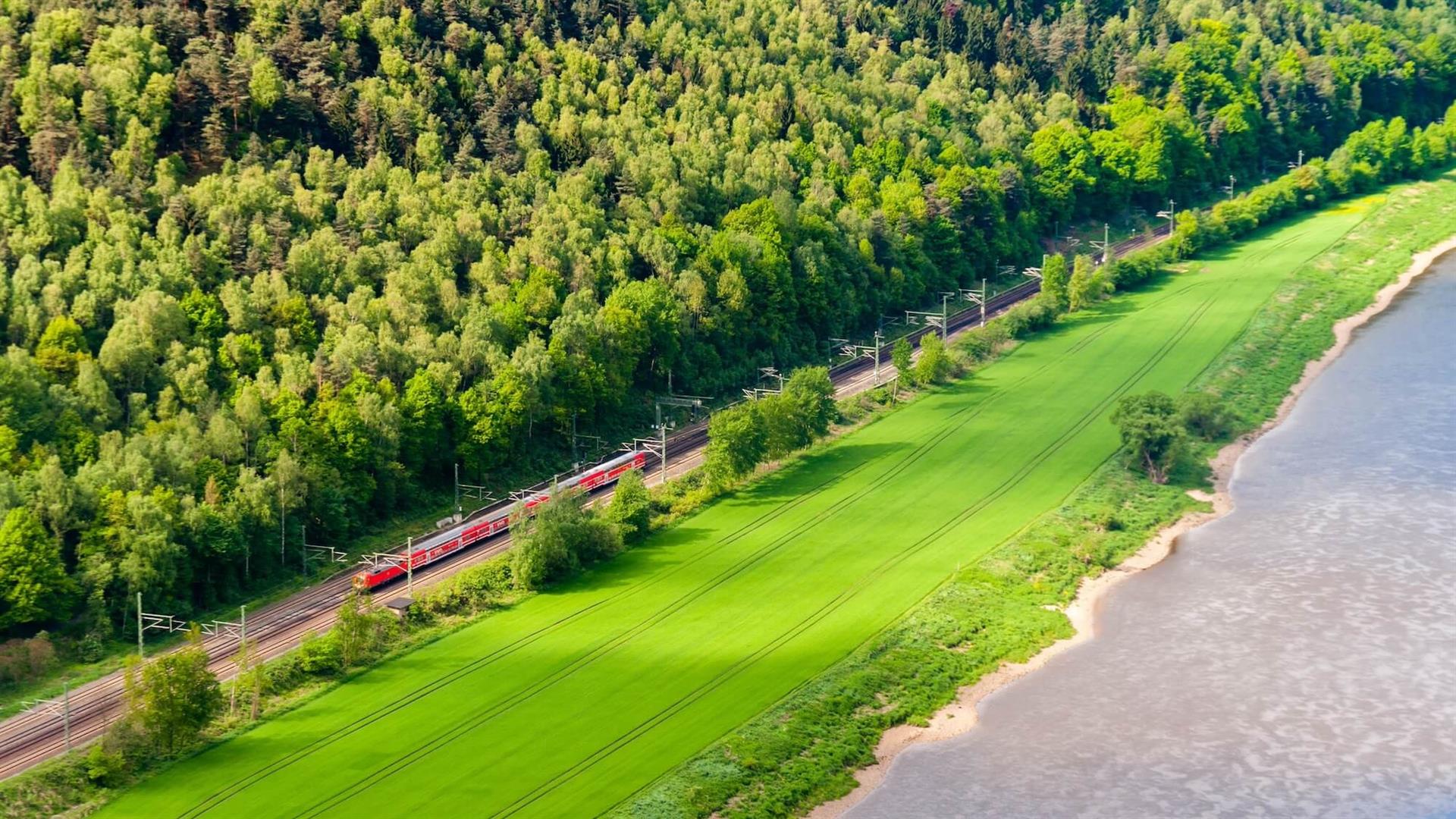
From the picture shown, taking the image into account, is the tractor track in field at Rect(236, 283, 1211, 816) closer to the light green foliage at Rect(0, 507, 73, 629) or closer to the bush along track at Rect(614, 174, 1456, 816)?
the bush along track at Rect(614, 174, 1456, 816)

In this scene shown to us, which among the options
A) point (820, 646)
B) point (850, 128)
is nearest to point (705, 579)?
point (820, 646)

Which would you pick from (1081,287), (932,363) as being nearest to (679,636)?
(932,363)

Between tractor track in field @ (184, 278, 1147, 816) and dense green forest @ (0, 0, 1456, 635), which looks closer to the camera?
tractor track in field @ (184, 278, 1147, 816)

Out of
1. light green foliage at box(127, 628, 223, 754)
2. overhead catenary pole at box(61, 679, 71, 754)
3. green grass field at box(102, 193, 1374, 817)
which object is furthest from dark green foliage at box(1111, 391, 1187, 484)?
overhead catenary pole at box(61, 679, 71, 754)

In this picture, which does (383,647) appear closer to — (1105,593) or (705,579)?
(705,579)

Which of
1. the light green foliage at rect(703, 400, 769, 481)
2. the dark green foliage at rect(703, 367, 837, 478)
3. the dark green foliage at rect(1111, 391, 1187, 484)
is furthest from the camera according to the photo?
the dark green foliage at rect(1111, 391, 1187, 484)

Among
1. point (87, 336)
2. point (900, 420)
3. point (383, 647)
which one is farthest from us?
point (900, 420)

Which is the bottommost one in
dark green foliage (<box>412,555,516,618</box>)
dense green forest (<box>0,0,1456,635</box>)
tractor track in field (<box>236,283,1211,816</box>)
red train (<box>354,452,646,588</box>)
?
tractor track in field (<box>236,283,1211,816</box>)
